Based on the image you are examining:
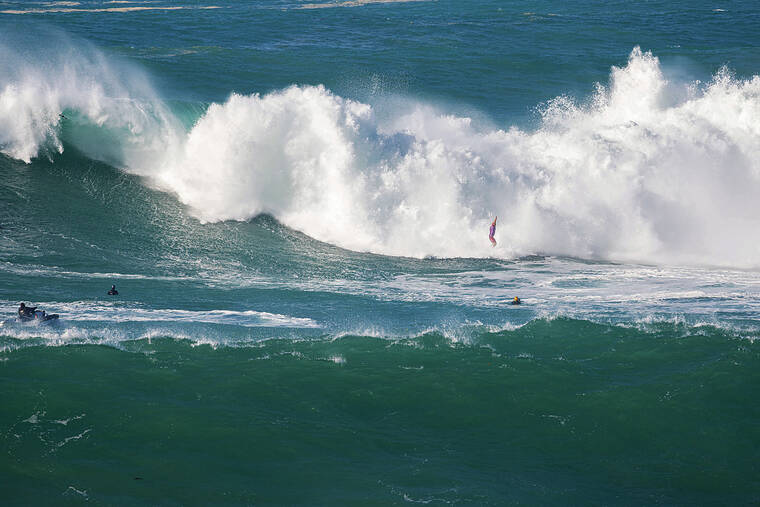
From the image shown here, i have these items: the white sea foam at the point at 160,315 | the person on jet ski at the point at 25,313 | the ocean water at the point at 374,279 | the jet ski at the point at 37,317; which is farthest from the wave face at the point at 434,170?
the person on jet ski at the point at 25,313

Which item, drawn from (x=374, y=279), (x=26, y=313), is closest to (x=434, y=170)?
(x=374, y=279)

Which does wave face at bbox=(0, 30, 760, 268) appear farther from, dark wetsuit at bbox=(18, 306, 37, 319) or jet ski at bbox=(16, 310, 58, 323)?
dark wetsuit at bbox=(18, 306, 37, 319)

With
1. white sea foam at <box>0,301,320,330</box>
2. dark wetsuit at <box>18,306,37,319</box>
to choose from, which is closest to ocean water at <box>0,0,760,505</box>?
white sea foam at <box>0,301,320,330</box>

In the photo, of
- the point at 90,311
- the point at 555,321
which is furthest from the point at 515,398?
the point at 90,311

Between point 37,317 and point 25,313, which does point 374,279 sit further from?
point 25,313

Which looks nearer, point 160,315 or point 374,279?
point 160,315
